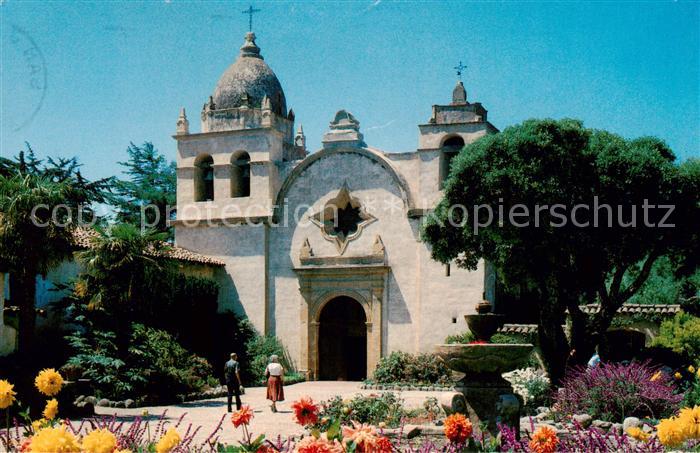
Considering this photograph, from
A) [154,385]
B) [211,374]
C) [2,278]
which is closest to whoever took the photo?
[2,278]

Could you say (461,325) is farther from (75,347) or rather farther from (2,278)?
(2,278)

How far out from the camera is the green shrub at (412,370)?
2578 centimetres

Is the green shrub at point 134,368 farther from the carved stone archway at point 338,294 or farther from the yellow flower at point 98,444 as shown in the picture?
the yellow flower at point 98,444

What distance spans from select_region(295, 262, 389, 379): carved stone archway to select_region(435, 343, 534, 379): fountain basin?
46.4 ft

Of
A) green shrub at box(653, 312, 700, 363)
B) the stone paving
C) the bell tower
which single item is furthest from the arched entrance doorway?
green shrub at box(653, 312, 700, 363)

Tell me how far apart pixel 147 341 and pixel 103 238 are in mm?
3051

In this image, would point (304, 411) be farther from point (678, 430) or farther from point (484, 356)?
point (484, 356)

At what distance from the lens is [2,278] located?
19.5 metres

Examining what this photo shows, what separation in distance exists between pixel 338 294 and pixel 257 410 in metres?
9.96

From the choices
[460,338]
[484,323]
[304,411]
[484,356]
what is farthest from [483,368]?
[460,338]

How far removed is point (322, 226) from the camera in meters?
29.1

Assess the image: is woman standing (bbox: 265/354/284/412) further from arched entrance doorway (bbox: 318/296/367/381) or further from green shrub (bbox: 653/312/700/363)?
green shrub (bbox: 653/312/700/363)

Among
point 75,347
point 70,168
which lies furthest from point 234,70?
point 75,347

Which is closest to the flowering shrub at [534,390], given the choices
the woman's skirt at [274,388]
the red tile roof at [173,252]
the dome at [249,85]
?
the woman's skirt at [274,388]
